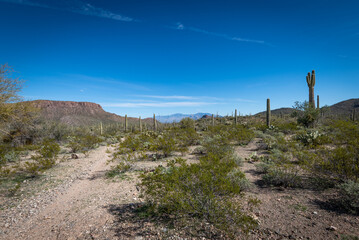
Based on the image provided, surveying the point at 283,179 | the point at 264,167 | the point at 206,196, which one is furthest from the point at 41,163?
the point at 283,179

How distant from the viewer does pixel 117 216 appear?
149 inches

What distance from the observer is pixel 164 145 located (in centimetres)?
972

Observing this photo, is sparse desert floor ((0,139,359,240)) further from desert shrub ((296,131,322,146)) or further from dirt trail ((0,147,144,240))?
desert shrub ((296,131,322,146))

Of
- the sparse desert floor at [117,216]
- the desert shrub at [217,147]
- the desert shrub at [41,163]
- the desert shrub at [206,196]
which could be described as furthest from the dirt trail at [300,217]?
the desert shrub at [41,163]

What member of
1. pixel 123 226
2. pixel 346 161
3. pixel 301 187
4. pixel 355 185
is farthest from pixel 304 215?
pixel 123 226

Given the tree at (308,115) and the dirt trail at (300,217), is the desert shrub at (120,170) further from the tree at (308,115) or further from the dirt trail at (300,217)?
the tree at (308,115)

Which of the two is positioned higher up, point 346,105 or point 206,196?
point 346,105

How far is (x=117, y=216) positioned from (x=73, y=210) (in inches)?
54.8

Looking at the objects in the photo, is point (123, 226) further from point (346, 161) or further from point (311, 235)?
point (346, 161)

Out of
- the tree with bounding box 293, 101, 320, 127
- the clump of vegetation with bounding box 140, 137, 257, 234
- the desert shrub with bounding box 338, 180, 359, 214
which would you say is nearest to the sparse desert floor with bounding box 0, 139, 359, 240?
the desert shrub with bounding box 338, 180, 359, 214

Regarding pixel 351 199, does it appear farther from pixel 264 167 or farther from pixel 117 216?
pixel 117 216

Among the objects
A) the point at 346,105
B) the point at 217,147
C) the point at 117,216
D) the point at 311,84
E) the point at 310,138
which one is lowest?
the point at 117,216

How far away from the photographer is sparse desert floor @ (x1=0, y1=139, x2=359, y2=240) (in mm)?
3088

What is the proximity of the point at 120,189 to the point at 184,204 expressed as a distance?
3.22m
